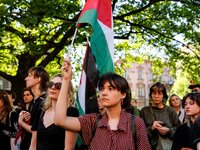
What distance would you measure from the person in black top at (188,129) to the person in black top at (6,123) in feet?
9.08

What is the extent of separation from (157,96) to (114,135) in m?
2.65

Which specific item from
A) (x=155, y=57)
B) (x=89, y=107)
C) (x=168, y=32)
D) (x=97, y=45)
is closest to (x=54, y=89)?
(x=89, y=107)

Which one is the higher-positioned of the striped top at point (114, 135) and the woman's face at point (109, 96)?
the woman's face at point (109, 96)

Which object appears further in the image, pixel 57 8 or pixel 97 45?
pixel 57 8

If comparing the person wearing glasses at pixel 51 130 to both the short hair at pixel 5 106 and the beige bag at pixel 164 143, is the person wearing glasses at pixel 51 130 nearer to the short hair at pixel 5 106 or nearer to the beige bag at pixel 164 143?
the short hair at pixel 5 106

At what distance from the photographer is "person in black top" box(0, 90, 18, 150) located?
4527 mm

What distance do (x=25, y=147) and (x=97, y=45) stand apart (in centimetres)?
194

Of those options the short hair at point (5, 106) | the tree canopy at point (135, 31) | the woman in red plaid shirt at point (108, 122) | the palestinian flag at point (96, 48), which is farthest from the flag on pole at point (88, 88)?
the tree canopy at point (135, 31)

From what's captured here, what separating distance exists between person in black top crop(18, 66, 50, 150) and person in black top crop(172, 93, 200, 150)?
215cm

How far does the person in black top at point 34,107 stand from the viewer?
153 inches

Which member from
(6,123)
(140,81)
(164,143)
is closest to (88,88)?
(164,143)

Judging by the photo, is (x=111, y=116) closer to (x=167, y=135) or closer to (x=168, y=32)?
(x=167, y=135)

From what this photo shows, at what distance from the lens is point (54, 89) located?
11.0 ft

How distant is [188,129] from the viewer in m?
3.90
